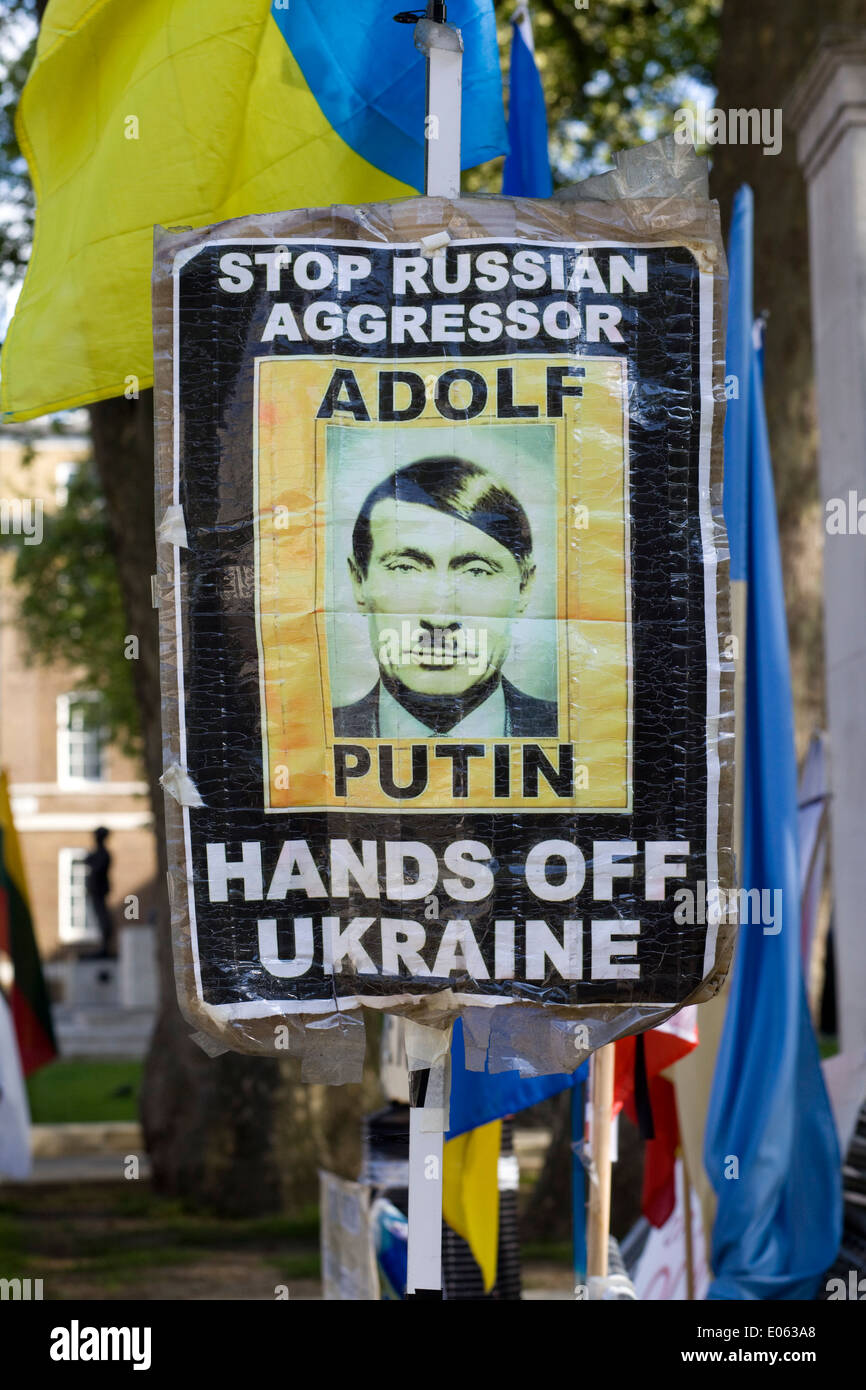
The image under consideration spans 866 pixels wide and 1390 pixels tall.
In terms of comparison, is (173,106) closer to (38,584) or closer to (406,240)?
(406,240)

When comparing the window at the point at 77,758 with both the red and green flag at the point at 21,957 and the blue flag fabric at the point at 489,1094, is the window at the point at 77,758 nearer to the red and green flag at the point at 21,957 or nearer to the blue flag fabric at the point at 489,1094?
the red and green flag at the point at 21,957

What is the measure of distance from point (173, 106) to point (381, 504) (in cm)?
163

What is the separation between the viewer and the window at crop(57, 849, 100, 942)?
123ft

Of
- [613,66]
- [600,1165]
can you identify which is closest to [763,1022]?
[600,1165]

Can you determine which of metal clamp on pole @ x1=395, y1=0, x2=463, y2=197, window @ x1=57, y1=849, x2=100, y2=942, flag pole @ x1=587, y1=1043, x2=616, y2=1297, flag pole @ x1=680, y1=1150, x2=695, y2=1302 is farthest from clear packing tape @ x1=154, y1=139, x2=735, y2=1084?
window @ x1=57, y1=849, x2=100, y2=942

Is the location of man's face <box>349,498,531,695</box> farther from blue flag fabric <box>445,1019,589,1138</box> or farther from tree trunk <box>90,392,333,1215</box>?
tree trunk <box>90,392,333,1215</box>

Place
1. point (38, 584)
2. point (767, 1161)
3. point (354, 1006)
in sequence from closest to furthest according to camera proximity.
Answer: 1. point (354, 1006)
2. point (767, 1161)
3. point (38, 584)

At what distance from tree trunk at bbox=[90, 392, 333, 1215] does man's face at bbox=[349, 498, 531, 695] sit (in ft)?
23.3

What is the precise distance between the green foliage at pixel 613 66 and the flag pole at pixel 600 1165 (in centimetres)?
1073

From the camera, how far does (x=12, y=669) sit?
3575 centimetres

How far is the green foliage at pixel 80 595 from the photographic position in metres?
18.8

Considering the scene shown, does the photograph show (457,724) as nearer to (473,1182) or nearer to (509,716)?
(509,716)

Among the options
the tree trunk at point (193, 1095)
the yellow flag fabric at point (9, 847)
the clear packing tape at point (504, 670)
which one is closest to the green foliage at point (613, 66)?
the tree trunk at point (193, 1095)

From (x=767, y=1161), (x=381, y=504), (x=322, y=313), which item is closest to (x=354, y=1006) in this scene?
(x=381, y=504)
